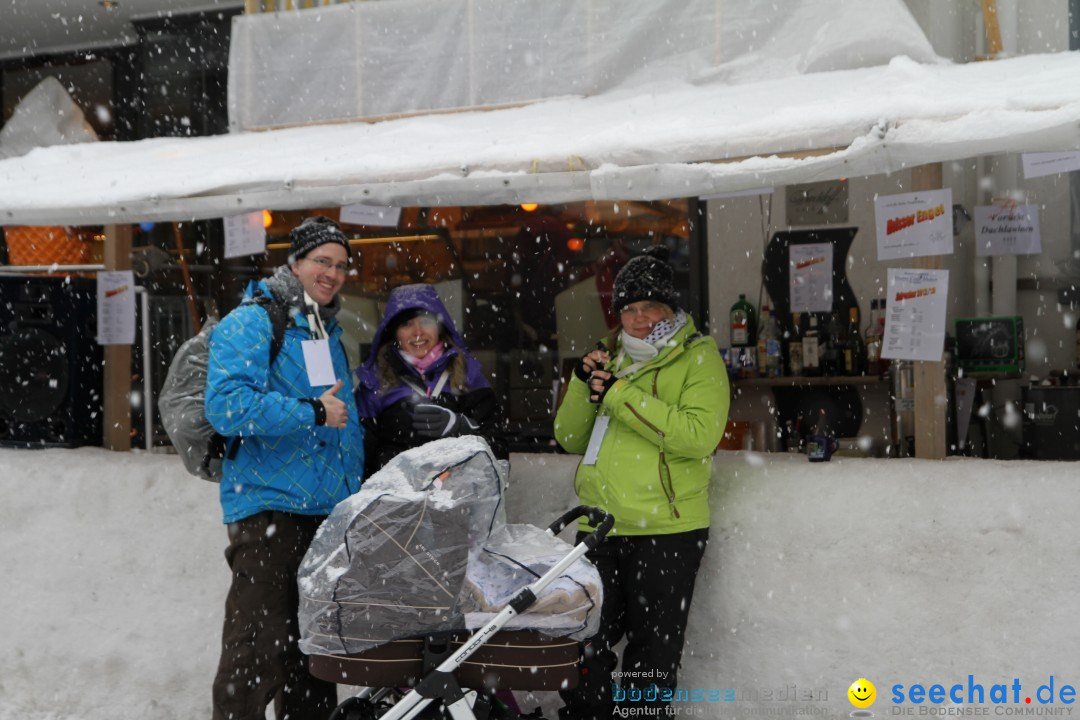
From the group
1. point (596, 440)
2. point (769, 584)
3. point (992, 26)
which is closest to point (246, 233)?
point (596, 440)

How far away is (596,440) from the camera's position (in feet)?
14.4

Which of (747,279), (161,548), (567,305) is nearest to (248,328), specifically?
(161,548)

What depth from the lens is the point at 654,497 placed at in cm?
418

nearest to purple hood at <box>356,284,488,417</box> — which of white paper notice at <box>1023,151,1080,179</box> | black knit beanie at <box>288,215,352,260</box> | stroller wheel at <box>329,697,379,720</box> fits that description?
black knit beanie at <box>288,215,352,260</box>

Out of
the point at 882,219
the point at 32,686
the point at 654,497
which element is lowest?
the point at 32,686

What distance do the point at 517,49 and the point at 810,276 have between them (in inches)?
108

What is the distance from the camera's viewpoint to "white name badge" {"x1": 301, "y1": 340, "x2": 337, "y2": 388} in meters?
4.08

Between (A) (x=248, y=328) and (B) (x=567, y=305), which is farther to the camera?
(B) (x=567, y=305)

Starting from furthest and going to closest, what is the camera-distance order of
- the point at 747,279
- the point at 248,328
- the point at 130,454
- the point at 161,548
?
the point at 747,279 → the point at 130,454 → the point at 161,548 → the point at 248,328

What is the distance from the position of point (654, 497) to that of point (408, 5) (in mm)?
3432

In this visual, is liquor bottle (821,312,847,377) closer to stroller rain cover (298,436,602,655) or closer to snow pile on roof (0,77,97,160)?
stroller rain cover (298,436,602,655)

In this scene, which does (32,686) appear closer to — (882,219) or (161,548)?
(161,548)

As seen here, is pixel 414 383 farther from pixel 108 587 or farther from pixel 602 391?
pixel 108 587

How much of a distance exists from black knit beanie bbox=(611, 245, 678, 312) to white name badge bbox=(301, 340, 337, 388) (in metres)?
1.17
